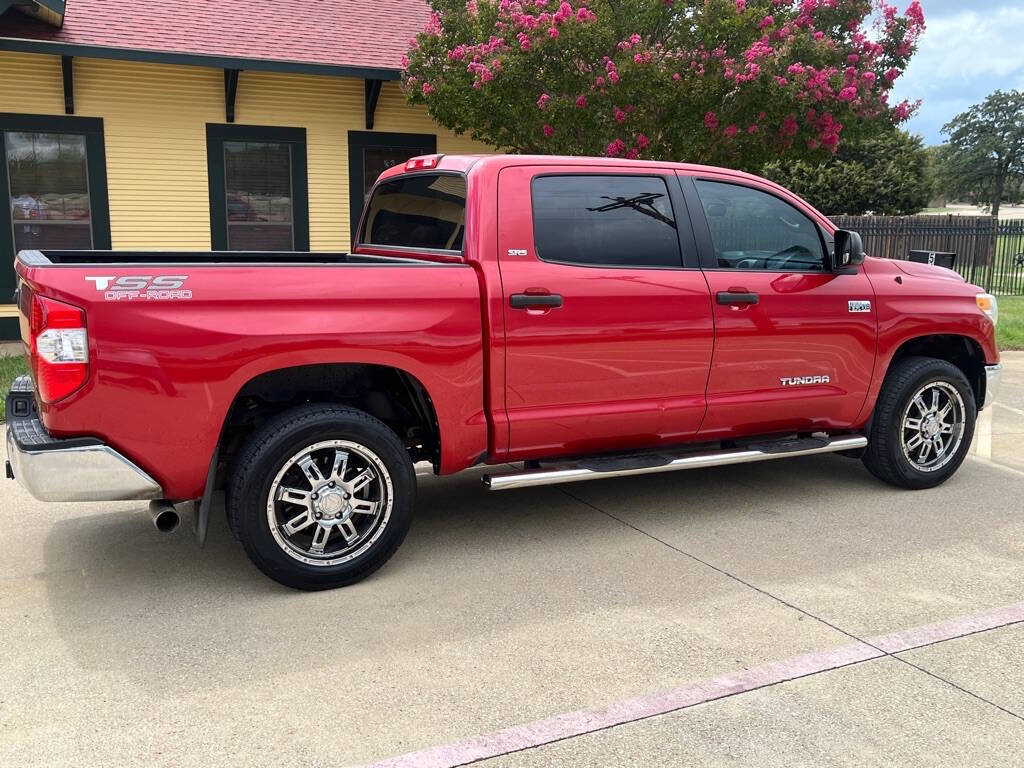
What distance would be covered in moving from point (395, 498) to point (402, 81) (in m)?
9.24

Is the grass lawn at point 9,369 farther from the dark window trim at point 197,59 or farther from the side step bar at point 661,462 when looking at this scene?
the side step bar at point 661,462

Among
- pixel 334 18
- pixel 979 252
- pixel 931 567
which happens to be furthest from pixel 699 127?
pixel 979 252

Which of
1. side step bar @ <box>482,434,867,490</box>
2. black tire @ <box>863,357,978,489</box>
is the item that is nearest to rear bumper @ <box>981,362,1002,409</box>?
black tire @ <box>863,357,978,489</box>

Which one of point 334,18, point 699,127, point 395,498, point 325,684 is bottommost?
point 325,684

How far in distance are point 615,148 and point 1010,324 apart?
7362 millimetres

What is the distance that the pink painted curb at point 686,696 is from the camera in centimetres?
300

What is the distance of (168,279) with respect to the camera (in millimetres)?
3828

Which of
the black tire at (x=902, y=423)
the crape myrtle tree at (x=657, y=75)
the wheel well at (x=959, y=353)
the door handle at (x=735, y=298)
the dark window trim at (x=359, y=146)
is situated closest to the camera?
the door handle at (x=735, y=298)

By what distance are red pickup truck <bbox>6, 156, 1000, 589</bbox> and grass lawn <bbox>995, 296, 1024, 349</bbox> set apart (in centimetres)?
508

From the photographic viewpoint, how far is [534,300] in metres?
4.57

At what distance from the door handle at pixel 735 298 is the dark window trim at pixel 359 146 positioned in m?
8.81

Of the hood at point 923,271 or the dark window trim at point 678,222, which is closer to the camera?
the dark window trim at point 678,222

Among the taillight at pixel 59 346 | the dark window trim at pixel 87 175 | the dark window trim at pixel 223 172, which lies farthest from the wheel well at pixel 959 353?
the dark window trim at pixel 87 175

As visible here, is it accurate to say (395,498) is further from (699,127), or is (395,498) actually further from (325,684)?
(699,127)
